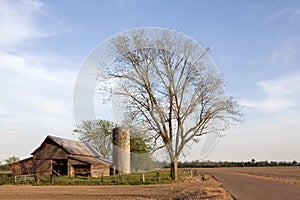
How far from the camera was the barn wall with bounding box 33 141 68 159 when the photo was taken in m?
56.2

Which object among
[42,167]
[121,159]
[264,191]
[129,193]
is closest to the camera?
[264,191]

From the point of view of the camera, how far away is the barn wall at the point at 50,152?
56.2 metres

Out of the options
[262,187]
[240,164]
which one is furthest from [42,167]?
[240,164]

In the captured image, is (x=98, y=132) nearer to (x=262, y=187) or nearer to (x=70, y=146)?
(x=70, y=146)

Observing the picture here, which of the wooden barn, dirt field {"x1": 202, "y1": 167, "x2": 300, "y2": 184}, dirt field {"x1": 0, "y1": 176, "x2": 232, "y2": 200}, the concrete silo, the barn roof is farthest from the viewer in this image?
the concrete silo

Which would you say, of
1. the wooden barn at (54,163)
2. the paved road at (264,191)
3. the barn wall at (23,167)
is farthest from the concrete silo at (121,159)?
the paved road at (264,191)

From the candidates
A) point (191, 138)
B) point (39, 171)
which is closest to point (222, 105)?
point (191, 138)

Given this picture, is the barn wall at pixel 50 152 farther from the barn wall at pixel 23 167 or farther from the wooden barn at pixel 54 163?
the barn wall at pixel 23 167

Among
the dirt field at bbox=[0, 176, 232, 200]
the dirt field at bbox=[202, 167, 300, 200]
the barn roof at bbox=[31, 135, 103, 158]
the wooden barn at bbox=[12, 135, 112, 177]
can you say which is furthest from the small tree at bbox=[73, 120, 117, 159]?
the dirt field at bbox=[0, 176, 232, 200]

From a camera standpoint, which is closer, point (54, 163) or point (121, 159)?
point (54, 163)

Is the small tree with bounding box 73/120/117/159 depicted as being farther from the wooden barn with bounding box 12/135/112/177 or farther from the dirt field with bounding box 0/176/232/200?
the dirt field with bounding box 0/176/232/200

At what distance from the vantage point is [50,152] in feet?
185

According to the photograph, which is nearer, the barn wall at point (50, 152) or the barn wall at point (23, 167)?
the barn wall at point (23, 167)

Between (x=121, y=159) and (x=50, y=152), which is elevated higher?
(x=50, y=152)
